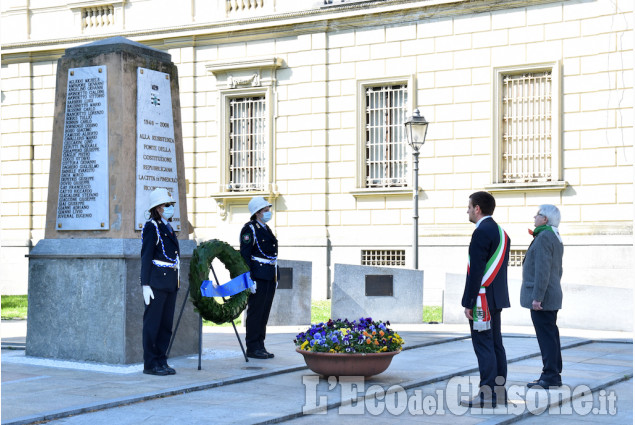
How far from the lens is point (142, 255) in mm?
10477

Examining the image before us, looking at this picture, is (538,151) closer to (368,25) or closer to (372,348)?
(368,25)

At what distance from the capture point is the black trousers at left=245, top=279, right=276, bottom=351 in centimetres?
1180

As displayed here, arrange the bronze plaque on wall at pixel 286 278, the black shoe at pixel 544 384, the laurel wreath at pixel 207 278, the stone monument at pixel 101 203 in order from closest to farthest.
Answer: the black shoe at pixel 544 384 < the laurel wreath at pixel 207 278 < the stone monument at pixel 101 203 < the bronze plaque on wall at pixel 286 278

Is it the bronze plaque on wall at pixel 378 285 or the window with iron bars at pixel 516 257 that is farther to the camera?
the window with iron bars at pixel 516 257

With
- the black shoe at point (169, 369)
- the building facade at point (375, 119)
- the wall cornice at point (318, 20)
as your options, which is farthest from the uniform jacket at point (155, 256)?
the wall cornice at point (318, 20)

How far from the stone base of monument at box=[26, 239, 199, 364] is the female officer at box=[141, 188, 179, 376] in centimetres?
55

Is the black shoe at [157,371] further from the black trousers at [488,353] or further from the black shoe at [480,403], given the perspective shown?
the black trousers at [488,353]

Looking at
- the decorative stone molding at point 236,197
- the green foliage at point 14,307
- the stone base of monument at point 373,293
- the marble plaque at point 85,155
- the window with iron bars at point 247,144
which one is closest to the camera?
the marble plaque at point 85,155

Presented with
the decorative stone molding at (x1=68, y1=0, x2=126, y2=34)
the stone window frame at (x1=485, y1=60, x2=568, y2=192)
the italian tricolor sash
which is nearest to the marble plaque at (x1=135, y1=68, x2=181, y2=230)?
the italian tricolor sash

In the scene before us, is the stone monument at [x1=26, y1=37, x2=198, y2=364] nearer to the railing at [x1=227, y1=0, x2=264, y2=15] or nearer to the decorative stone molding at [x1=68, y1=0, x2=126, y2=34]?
the railing at [x1=227, y1=0, x2=264, y2=15]

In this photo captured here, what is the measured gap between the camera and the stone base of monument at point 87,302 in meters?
11.0

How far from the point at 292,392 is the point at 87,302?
3.17 meters

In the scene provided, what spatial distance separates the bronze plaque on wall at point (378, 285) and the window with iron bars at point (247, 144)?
7482 mm

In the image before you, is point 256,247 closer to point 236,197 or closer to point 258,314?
point 258,314
